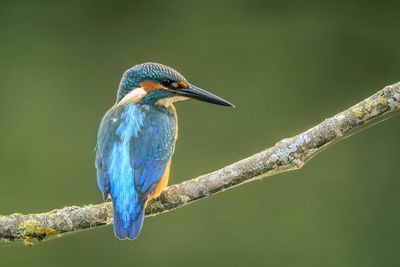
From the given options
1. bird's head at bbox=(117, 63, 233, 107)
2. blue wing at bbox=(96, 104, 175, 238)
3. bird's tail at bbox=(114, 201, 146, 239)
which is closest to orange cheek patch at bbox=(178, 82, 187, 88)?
bird's head at bbox=(117, 63, 233, 107)

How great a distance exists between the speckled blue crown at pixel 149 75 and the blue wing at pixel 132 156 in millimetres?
140

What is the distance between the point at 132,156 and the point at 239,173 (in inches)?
17.7

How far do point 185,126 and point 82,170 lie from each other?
792 millimetres

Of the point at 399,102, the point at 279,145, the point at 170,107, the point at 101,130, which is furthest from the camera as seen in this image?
the point at 170,107

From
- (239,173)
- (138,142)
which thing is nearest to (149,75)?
(138,142)

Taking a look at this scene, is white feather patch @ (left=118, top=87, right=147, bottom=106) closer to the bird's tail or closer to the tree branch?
the tree branch

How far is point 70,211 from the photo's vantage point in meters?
2.12

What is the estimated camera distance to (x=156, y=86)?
2443mm

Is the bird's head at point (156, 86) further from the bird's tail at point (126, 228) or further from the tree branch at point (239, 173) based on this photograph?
the bird's tail at point (126, 228)

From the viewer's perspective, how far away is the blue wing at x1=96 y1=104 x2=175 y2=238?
6.60ft

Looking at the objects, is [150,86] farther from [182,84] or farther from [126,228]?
[126,228]

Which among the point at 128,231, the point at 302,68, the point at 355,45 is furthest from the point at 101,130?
the point at 355,45

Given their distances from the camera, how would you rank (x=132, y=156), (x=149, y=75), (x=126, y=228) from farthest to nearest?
(x=149, y=75) < (x=132, y=156) < (x=126, y=228)

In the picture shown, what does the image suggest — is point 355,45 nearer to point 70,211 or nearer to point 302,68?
point 302,68
